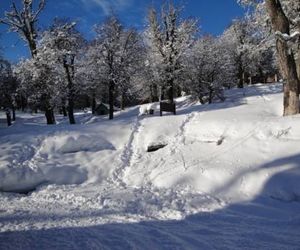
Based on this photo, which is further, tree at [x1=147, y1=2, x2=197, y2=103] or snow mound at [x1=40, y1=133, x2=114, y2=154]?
tree at [x1=147, y1=2, x2=197, y2=103]

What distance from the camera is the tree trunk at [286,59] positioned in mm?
11758

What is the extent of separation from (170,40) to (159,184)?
27760 millimetres

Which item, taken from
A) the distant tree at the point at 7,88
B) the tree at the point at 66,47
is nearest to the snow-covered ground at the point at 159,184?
the tree at the point at 66,47

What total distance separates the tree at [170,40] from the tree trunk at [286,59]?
23.2 metres

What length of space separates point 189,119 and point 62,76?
713 inches

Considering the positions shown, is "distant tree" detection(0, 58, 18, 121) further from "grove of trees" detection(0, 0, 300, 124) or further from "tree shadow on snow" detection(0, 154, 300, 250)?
"tree shadow on snow" detection(0, 154, 300, 250)

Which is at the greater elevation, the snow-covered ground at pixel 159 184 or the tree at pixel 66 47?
the tree at pixel 66 47

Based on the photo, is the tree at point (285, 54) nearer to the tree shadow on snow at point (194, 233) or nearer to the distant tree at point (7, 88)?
the tree shadow on snow at point (194, 233)

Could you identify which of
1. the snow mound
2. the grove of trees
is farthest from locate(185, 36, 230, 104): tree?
the snow mound

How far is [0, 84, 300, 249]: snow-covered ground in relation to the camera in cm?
647

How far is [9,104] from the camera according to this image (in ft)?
158

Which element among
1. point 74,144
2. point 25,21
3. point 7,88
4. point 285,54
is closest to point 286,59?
point 285,54

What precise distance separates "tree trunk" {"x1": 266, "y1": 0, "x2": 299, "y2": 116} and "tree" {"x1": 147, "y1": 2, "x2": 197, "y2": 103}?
23.2 m

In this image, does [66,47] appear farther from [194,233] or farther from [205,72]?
[194,233]
